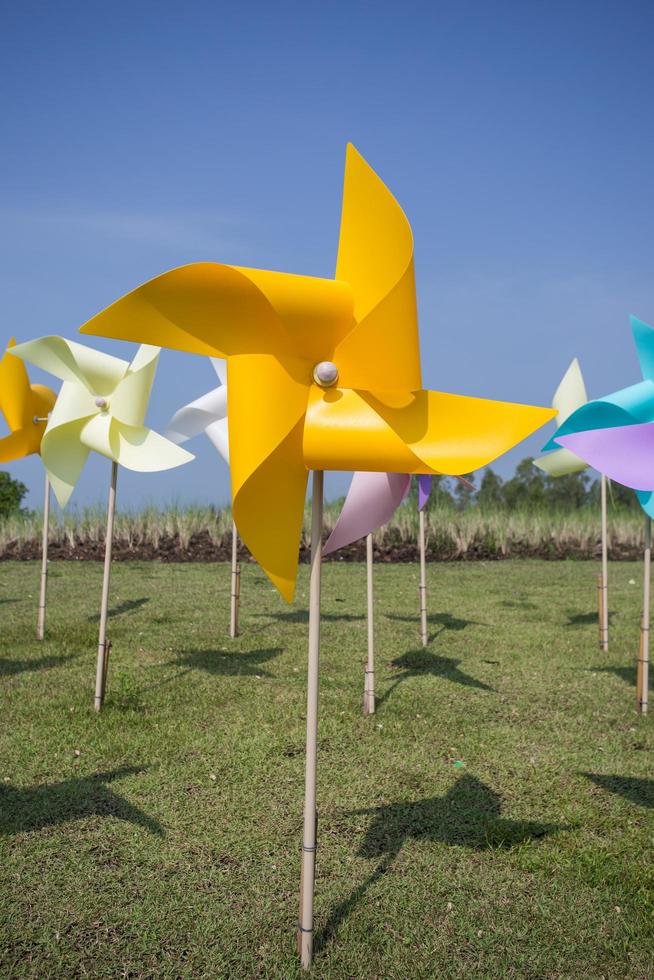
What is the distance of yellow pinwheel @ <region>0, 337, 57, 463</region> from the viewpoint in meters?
6.68

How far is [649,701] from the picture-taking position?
18.7ft

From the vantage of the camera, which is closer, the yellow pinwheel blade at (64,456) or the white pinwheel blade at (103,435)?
the white pinwheel blade at (103,435)

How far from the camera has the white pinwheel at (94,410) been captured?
18.2 feet

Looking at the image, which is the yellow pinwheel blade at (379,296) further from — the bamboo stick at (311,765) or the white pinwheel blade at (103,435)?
the white pinwheel blade at (103,435)

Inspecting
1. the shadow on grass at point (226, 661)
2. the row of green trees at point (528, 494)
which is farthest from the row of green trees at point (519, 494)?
the shadow on grass at point (226, 661)

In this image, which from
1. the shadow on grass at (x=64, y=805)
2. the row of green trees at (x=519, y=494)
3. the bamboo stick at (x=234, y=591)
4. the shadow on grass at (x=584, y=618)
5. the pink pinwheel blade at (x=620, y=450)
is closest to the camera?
the pink pinwheel blade at (x=620, y=450)

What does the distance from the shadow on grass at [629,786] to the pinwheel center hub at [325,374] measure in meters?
2.78

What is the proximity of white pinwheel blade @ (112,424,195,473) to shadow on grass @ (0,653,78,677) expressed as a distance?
1.91m

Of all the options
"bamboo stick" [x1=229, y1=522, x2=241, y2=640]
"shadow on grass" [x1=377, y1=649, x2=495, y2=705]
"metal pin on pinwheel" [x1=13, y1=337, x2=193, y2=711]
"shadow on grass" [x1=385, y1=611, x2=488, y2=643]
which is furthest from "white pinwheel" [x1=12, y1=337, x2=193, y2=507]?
"shadow on grass" [x1=385, y1=611, x2=488, y2=643]

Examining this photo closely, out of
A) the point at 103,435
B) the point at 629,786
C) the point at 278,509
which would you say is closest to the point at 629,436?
the point at 278,509

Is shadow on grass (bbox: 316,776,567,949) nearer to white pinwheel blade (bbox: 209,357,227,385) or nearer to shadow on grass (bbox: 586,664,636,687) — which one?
shadow on grass (bbox: 586,664,636,687)

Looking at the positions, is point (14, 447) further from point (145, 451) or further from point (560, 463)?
point (560, 463)

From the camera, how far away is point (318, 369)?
9.14 ft

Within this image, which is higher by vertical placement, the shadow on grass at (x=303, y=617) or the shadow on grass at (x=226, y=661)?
the shadow on grass at (x=303, y=617)
